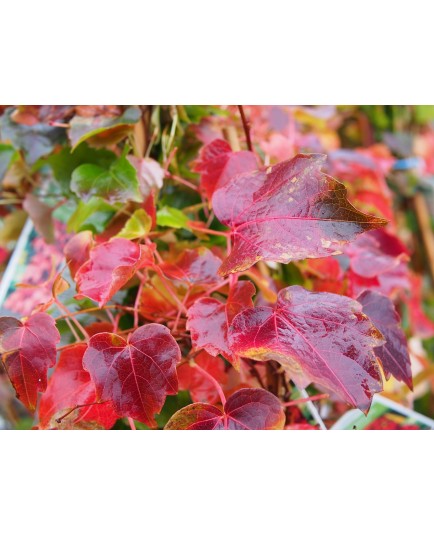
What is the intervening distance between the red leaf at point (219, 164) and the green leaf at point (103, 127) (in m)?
0.10

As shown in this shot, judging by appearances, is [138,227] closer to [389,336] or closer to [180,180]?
[180,180]

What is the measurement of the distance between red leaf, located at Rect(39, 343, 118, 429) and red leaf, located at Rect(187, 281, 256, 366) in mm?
107

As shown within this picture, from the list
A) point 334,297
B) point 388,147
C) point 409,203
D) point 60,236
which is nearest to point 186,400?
point 334,297

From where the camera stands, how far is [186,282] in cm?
49

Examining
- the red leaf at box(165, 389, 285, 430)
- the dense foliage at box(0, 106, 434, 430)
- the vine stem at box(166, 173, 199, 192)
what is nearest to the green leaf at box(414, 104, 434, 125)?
the dense foliage at box(0, 106, 434, 430)

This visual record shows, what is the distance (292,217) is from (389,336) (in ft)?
0.57

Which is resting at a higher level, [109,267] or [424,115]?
[109,267]

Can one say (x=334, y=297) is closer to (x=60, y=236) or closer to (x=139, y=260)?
(x=139, y=260)

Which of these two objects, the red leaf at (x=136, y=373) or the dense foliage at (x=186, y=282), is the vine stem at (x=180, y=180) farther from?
the red leaf at (x=136, y=373)

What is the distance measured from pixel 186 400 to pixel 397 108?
1.50m

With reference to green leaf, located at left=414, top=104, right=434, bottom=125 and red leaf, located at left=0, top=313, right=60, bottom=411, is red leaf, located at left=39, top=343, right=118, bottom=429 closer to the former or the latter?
red leaf, located at left=0, top=313, right=60, bottom=411

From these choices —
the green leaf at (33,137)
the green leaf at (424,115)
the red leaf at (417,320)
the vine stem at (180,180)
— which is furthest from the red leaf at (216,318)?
the green leaf at (424,115)

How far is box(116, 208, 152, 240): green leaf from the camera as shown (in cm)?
50

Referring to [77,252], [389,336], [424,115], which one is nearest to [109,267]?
[77,252]
